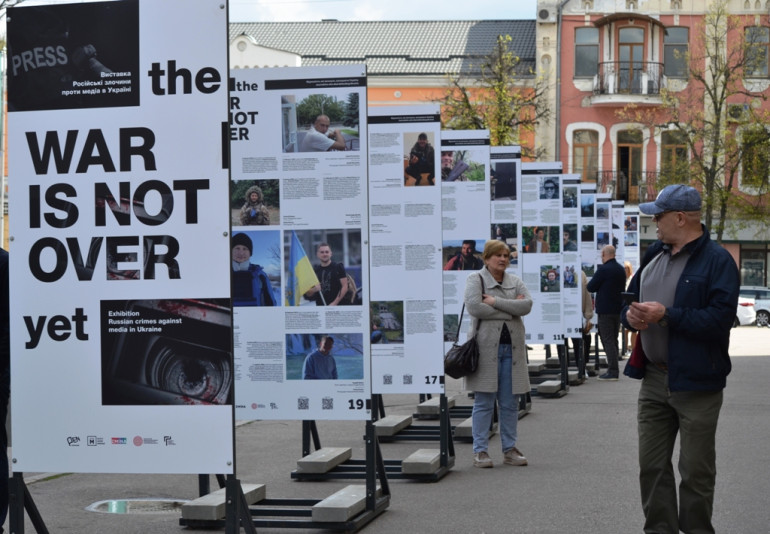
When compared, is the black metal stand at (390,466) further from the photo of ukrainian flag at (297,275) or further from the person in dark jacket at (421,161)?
the person in dark jacket at (421,161)

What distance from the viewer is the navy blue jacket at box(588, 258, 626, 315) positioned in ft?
70.8

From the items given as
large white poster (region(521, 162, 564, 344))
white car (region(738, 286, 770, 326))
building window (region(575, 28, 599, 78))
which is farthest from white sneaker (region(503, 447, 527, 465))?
building window (region(575, 28, 599, 78))

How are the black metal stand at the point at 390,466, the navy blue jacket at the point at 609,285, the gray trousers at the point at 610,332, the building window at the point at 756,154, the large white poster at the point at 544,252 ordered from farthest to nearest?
1. the building window at the point at 756,154
2. the gray trousers at the point at 610,332
3. the navy blue jacket at the point at 609,285
4. the large white poster at the point at 544,252
5. the black metal stand at the point at 390,466

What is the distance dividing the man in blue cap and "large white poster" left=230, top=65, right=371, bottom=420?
2533mm

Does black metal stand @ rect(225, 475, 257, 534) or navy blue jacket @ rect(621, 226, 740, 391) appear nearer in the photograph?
black metal stand @ rect(225, 475, 257, 534)

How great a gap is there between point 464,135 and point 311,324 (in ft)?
17.8

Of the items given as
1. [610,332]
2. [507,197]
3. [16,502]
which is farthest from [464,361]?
[610,332]

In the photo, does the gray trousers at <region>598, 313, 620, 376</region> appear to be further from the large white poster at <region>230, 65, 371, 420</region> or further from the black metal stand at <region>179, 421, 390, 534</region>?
the large white poster at <region>230, 65, 371, 420</region>

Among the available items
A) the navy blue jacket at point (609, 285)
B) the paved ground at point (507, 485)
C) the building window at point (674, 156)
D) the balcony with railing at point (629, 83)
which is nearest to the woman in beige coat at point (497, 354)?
the paved ground at point (507, 485)

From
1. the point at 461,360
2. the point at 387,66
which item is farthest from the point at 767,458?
the point at 387,66

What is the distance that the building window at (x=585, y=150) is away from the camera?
57.5 metres

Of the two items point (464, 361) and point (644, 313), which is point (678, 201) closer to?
point (644, 313)

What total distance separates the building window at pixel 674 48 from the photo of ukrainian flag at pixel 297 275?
4913 centimetres

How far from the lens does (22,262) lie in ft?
22.7
